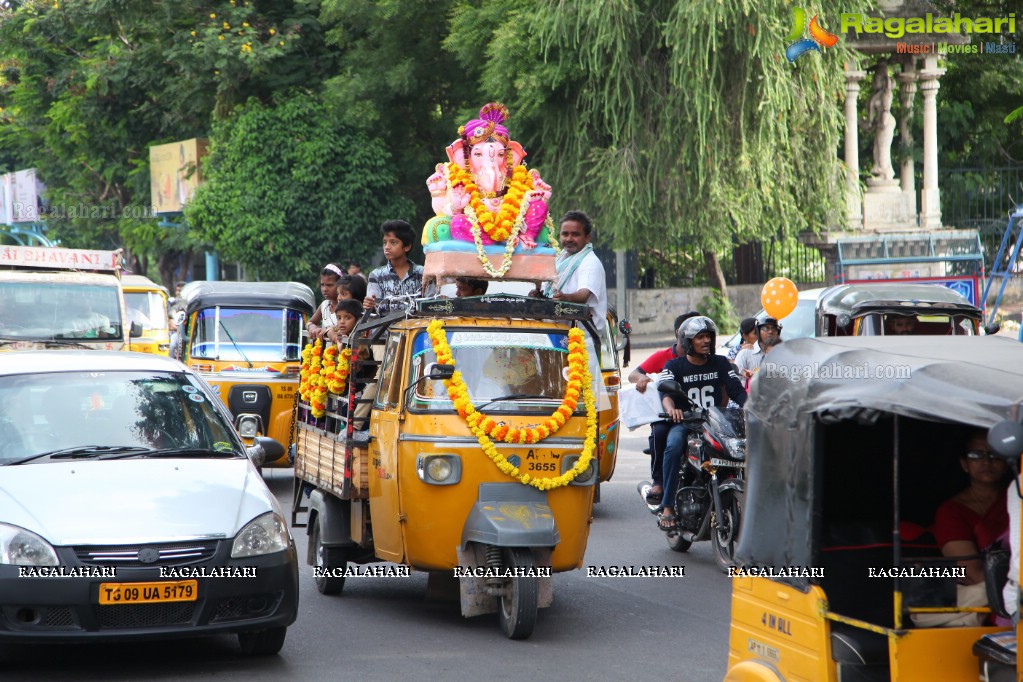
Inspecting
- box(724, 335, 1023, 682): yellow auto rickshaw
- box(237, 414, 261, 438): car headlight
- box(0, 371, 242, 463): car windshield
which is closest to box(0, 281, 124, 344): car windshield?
A: box(237, 414, 261, 438): car headlight

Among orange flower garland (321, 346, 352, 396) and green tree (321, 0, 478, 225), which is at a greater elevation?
green tree (321, 0, 478, 225)

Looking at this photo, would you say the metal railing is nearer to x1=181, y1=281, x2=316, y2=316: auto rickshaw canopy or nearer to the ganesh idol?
x1=181, y1=281, x2=316, y2=316: auto rickshaw canopy

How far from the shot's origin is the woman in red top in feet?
15.7

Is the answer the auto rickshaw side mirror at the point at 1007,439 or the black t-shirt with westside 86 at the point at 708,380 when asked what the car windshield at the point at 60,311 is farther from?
the auto rickshaw side mirror at the point at 1007,439

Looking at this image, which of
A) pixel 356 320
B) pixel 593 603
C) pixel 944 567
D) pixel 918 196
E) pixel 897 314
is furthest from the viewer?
pixel 918 196

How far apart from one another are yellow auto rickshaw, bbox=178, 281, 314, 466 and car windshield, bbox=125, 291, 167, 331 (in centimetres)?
618

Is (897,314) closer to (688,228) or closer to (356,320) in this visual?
(356,320)

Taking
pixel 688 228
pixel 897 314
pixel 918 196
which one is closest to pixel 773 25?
pixel 688 228

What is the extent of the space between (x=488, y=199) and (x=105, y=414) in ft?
9.73

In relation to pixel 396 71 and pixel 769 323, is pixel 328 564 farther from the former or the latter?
pixel 396 71

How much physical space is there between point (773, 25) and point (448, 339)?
16.5 metres

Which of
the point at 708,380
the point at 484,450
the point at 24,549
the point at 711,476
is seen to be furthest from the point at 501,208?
the point at 24,549

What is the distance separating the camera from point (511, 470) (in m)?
7.61

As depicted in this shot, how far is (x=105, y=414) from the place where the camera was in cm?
742
